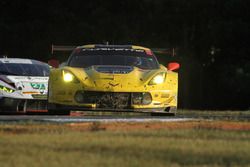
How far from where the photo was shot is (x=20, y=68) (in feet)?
62.5

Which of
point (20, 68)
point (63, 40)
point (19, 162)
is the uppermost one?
point (63, 40)

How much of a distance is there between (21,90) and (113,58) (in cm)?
313

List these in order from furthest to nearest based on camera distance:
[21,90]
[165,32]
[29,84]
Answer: [165,32] < [29,84] < [21,90]

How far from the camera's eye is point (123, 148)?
8.44 metres

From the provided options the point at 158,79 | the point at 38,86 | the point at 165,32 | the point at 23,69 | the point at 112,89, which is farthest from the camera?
the point at 165,32

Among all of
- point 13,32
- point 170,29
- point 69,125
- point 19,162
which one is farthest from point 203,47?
point 19,162

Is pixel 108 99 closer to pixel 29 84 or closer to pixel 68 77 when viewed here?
pixel 68 77

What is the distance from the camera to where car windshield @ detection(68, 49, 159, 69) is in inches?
598

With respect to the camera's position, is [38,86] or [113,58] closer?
[113,58]

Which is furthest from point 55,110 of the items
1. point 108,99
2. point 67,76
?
point 108,99

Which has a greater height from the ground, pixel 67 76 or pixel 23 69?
pixel 23 69

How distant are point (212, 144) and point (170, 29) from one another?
35.0 metres

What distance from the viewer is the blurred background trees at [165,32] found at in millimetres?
41281

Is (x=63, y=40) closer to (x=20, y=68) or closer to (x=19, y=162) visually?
(x=20, y=68)
